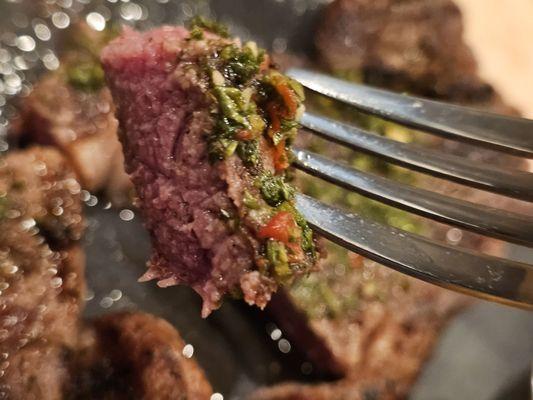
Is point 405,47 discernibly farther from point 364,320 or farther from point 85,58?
point 85,58

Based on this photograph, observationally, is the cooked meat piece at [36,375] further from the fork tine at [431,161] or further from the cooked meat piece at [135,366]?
the fork tine at [431,161]

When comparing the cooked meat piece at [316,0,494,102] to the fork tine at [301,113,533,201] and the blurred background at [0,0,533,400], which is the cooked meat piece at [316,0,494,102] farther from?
the fork tine at [301,113,533,201]

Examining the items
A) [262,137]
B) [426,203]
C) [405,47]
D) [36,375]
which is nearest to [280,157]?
[262,137]

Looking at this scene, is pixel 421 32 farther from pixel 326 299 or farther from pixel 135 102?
pixel 135 102

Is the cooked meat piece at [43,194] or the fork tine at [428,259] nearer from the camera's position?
the fork tine at [428,259]

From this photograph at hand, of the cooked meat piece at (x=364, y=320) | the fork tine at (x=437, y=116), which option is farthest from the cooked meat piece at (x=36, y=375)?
the fork tine at (x=437, y=116)
